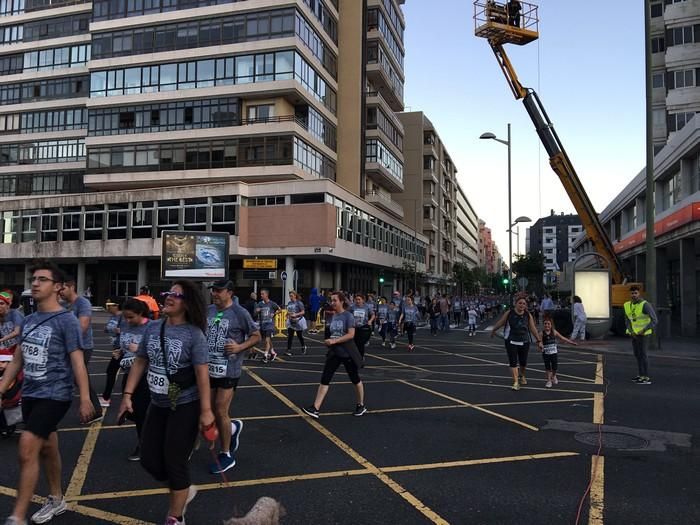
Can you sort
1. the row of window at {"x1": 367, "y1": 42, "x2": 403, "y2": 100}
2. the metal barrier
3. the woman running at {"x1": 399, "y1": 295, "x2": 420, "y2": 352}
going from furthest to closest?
the row of window at {"x1": 367, "y1": 42, "x2": 403, "y2": 100}
the metal barrier
the woman running at {"x1": 399, "y1": 295, "x2": 420, "y2": 352}

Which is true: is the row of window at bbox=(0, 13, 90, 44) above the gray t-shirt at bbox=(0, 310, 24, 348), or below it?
above

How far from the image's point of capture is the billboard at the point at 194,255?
26328 millimetres

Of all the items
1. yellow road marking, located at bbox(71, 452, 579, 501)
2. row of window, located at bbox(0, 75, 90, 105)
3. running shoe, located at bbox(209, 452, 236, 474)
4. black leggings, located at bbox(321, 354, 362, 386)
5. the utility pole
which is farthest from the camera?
row of window, located at bbox(0, 75, 90, 105)

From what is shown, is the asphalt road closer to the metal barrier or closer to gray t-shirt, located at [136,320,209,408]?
gray t-shirt, located at [136,320,209,408]

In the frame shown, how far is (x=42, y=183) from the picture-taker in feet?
160

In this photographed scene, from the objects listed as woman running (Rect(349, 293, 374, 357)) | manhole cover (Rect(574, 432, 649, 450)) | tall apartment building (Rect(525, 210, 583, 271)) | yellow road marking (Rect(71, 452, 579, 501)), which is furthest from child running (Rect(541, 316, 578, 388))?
tall apartment building (Rect(525, 210, 583, 271))

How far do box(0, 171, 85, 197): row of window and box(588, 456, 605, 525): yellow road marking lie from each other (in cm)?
4926

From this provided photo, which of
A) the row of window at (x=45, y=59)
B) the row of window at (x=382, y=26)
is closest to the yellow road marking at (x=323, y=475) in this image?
the row of window at (x=382, y=26)

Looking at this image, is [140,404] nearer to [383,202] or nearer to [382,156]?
[383,202]

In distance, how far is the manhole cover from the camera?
6.03 meters

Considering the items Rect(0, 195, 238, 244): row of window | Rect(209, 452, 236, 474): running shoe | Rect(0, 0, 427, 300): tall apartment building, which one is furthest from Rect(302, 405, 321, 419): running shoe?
Rect(0, 195, 238, 244): row of window

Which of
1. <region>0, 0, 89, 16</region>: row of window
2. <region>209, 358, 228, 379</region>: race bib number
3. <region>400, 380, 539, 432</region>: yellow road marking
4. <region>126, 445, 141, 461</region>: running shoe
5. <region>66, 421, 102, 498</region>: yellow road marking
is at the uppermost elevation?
<region>0, 0, 89, 16</region>: row of window

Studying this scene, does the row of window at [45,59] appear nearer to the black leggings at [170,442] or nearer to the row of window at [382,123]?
the row of window at [382,123]

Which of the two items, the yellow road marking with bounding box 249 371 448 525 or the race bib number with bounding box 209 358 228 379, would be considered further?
the race bib number with bounding box 209 358 228 379
